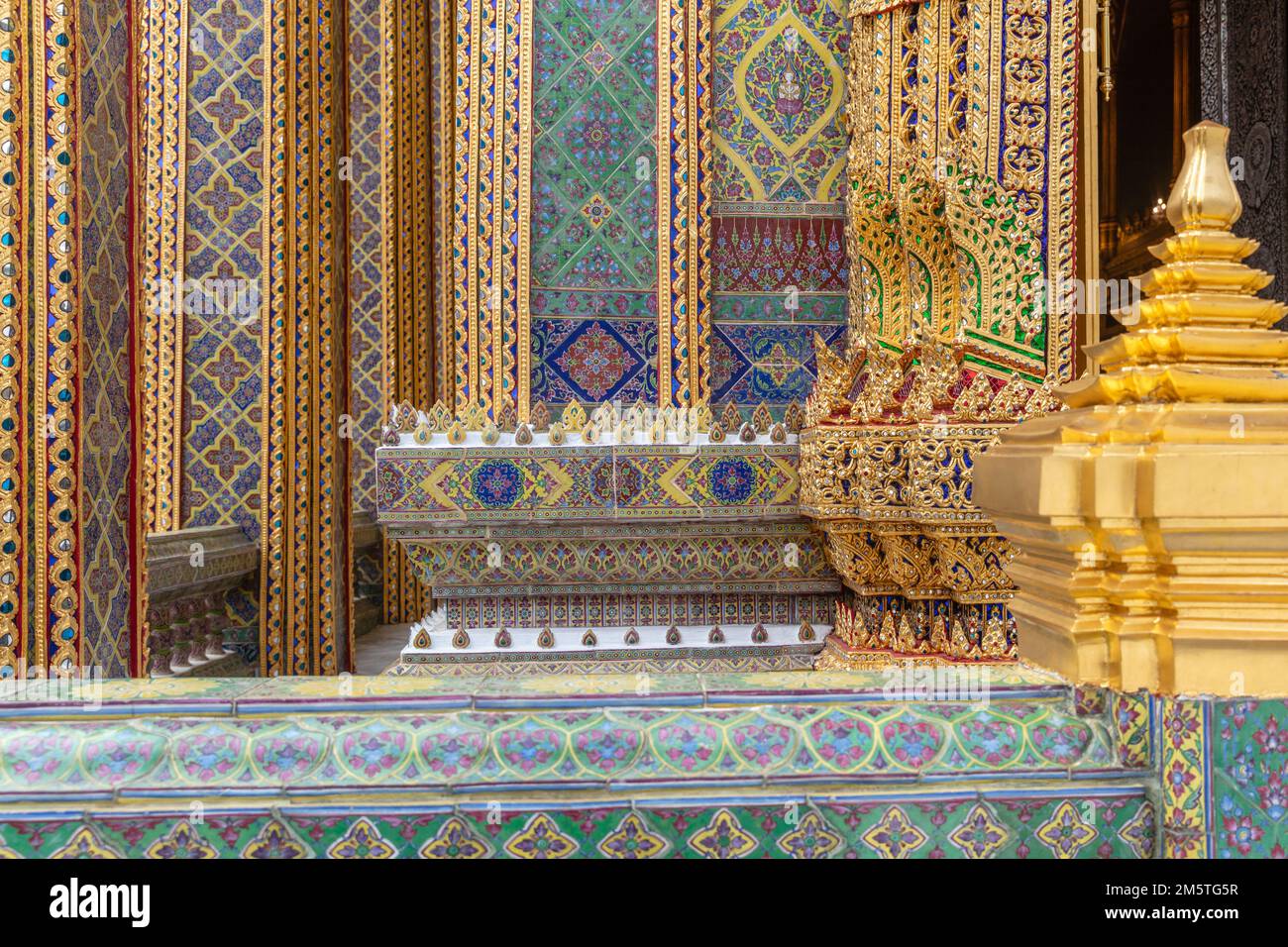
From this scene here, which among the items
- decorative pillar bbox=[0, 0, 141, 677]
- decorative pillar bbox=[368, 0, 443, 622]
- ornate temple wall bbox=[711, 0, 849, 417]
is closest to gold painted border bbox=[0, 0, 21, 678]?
decorative pillar bbox=[0, 0, 141, 677]

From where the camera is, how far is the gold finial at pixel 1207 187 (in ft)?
4.80

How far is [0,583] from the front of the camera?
2158 millimetres

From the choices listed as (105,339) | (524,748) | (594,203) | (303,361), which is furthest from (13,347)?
(303,361)

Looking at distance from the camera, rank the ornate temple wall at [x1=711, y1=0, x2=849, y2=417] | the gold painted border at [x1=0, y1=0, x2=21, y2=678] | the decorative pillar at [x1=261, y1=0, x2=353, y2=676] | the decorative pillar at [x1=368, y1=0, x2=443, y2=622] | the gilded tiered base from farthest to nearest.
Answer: the decorative pillar at [x1=368, y1=0, x2=443, y2=622] → the decorative pillar at [x1=261, y1=0, x2=353, y2=676] → the ornate temple wall at [x1=711, y1=0, x2=849, y2=417] → the gold painted border at [x1=0, y1=0, x2=21, y2=678] → the gilded tiered base

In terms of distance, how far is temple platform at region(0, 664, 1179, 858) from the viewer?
1.33 meters

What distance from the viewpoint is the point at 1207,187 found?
147 centimetres

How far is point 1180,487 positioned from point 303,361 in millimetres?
5160

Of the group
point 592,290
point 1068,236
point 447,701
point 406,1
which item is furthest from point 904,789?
point 406,1

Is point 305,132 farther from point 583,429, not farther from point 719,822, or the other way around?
point 719,822

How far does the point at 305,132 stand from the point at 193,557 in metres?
2.59

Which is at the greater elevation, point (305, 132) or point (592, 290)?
point (305, 132)

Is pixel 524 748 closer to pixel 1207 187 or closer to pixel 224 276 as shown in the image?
pixel 1207 187

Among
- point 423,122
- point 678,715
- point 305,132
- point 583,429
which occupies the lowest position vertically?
point 678,715

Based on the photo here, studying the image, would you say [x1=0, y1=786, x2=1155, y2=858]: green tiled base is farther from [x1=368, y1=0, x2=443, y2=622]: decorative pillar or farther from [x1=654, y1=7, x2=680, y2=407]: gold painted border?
[x1=368, y1=0, x2=443, y2=622]: decorative pillar
